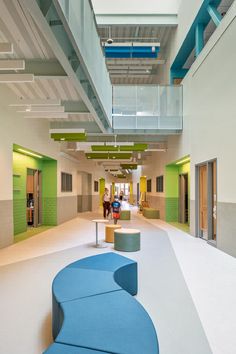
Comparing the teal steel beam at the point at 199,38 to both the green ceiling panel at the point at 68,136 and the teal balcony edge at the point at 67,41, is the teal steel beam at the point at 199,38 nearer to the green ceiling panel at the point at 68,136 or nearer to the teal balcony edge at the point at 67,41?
the teal balcony edge at the point at 67,41

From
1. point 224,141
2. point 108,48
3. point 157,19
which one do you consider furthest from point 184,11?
point 224,141

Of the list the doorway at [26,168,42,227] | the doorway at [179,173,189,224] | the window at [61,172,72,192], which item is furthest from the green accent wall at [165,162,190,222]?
the doorway at [26,168,42,227]

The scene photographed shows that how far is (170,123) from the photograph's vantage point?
1123cm

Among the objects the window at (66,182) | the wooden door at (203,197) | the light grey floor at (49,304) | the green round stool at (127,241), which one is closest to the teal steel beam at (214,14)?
the wooden door at (203,197)

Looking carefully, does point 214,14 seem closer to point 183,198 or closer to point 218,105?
point 218,105

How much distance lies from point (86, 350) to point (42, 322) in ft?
5.27

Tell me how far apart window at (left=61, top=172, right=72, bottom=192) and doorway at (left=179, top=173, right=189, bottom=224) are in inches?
231

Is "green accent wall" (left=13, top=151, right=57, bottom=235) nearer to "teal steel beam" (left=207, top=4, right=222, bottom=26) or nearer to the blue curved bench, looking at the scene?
the blue curved bench

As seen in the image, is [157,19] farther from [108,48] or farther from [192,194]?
[192,194]

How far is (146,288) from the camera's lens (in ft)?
14.2

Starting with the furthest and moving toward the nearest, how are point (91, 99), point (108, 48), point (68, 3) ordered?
point (108, 48), point (91, 99), point (68, 3)

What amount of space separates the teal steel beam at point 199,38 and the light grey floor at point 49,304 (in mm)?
7224

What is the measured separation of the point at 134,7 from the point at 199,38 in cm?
409

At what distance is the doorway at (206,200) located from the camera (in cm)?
824
